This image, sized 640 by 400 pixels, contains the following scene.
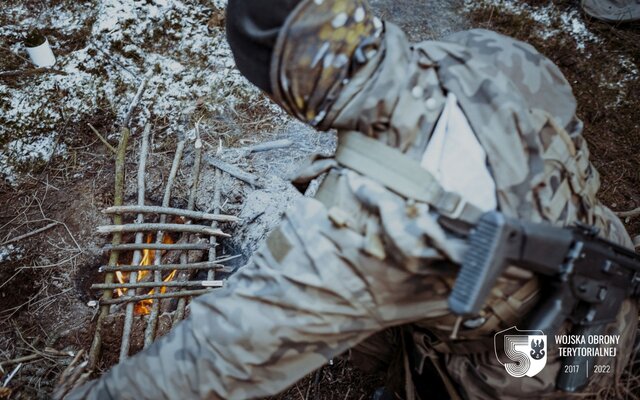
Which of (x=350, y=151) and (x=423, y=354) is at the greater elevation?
(x=350, y=151)

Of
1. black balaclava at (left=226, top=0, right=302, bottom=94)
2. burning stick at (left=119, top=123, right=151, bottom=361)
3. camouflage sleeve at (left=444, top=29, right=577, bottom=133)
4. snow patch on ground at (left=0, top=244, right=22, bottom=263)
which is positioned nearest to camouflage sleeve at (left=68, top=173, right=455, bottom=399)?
black balaclava at (left=226, top=0, right=302, bottom=94)

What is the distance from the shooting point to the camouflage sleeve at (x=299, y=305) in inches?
68.4

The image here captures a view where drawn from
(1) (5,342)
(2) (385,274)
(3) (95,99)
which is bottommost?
(1) (5,342)

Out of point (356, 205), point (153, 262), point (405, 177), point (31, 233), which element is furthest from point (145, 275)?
point (405, 177)

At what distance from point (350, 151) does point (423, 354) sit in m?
1.05

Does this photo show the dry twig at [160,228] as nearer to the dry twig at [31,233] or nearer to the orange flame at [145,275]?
the orange flame at [145,275]

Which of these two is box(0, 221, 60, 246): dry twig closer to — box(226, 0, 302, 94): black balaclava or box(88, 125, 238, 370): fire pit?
box(88, 125, 238, 370): fire pit

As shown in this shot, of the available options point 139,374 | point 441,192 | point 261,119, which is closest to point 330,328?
point 441,192

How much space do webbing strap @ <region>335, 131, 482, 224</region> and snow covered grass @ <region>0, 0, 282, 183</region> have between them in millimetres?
3050

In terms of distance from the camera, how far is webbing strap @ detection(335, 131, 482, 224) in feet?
5.74

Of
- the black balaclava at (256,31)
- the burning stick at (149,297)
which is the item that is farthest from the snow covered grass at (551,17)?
the black balaclava at (256,31)

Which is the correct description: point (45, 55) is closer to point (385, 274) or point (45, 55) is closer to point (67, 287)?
point (67, 287)

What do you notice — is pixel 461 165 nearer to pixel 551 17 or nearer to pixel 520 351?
pixel 520 351

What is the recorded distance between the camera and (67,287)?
383 centimetres
